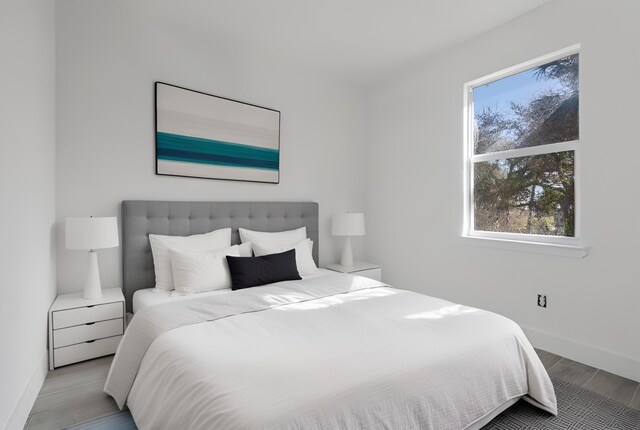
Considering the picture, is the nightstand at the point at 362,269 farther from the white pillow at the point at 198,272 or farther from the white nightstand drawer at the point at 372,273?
the white pillow at the point at 198,272

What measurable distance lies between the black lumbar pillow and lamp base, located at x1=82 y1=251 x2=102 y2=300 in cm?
92

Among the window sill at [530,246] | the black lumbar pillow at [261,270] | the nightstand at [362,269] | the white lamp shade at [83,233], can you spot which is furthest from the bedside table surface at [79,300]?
the window sill at [530,246]

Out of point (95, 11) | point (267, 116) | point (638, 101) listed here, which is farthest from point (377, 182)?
point (95, 11)

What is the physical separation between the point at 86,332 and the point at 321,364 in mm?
1895

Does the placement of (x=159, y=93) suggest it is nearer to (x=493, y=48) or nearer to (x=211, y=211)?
(x=211, y=211)

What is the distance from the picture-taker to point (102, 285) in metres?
2.74

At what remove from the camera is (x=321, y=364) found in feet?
4.50

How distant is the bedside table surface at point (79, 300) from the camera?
2.32 metres

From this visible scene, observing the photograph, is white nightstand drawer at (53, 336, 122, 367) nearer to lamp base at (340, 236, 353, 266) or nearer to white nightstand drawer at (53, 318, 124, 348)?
white nightstand drawer at (53, 318, 124, 348)

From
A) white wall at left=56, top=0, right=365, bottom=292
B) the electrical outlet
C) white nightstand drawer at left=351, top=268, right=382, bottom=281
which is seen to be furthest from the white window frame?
white wall at left=56, top=0, right=365, bottom=292

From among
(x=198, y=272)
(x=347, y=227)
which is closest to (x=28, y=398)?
(x=198, y=272)

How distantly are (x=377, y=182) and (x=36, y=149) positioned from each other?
320cm

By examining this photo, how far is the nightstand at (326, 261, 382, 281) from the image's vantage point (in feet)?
12.0

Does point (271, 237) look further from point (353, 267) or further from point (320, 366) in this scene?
point (320, 366)
